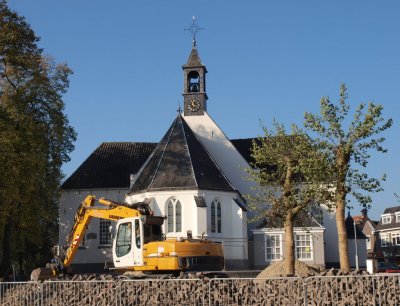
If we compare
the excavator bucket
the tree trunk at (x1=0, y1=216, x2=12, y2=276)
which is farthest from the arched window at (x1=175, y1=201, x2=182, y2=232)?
the excavator bucket

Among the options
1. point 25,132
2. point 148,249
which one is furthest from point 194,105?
point 148,249

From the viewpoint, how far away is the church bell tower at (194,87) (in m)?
53.8

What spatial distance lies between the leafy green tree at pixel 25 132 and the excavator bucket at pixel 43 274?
12.2 m

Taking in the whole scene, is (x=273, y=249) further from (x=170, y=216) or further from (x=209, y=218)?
(x=170, y=216)

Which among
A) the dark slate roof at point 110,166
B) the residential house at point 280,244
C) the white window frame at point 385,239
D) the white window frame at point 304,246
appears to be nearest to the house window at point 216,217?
the residential house at point 280,244

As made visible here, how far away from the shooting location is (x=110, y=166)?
55.2 m

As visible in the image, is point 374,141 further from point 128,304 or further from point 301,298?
point 128,304

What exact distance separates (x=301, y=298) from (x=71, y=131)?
36713mm

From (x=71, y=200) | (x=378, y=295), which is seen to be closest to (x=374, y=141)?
(x=378, y=295)

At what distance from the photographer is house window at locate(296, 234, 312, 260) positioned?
156 feet

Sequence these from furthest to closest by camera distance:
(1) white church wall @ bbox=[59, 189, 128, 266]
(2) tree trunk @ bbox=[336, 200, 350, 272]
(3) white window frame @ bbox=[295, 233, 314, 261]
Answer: (1) white church wall @ bbox=[59, 189, 128, 266] < (3) white window frame @ bbox=[295, 233, 314, 261] < (2) tree trunk @ bbox=[336, 200, 350, 272]

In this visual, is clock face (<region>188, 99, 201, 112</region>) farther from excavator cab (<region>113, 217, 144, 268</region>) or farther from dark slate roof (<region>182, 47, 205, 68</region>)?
excavator cab (<region>113, 217, 144, 268</region>)

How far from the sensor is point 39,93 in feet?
139

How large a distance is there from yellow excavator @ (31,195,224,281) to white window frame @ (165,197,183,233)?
58.0 ft
